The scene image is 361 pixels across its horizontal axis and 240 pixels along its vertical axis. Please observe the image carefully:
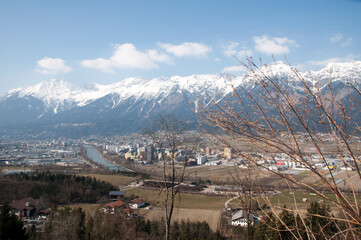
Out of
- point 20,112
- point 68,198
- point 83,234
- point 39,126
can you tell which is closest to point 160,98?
point 39,126

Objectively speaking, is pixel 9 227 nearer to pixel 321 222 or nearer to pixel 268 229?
pixel 268 229

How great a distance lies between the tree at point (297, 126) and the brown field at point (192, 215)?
48.6 feet

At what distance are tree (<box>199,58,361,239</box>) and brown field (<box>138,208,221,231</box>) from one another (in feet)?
48.6

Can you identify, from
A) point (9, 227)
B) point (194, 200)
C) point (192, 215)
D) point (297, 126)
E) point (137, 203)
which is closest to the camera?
point (297, 126)

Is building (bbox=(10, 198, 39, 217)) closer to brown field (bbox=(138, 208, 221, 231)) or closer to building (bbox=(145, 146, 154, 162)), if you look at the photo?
brown field (bbox=(138, 208, 221, 231))

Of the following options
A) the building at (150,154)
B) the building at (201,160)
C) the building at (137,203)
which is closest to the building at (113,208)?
the building at (137,203)

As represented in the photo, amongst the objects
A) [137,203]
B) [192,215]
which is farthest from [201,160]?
[192,215]

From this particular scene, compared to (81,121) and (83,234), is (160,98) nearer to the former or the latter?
(81,121)

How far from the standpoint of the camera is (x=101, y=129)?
5212 inches

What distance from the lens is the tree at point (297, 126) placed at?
1352 millimetres

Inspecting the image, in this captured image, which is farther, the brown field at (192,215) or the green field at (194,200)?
the green field at (194,200)

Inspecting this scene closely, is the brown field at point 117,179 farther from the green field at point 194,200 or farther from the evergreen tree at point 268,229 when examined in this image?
the evergreen tree at point 268,229

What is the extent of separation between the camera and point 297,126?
149 cm

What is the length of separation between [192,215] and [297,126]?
16734 millimetres
